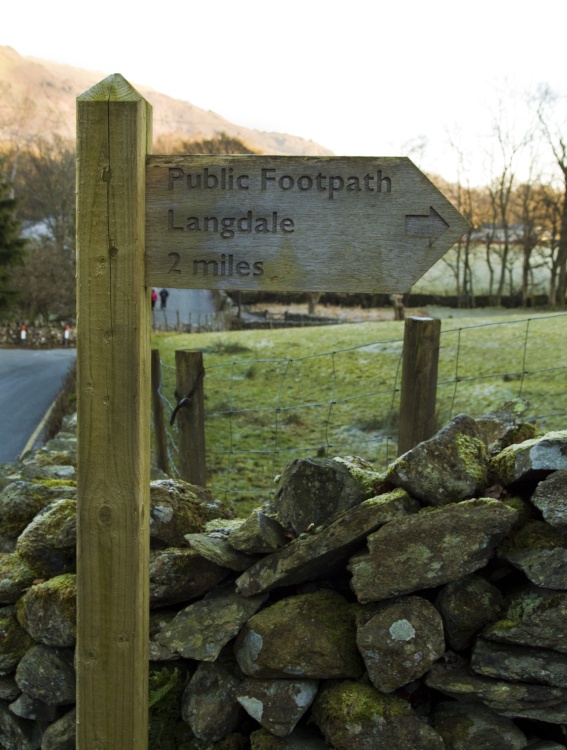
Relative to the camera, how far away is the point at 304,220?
2.61m

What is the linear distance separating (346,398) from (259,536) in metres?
7.48

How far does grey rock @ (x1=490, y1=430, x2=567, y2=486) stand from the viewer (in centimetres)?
304

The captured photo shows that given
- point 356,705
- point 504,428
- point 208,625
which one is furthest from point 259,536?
point 504,428

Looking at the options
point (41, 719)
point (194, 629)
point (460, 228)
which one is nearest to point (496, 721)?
point (194, 629)

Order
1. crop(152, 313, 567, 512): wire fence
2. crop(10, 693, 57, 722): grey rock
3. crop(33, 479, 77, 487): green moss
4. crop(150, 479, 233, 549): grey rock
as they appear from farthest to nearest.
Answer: crop(152, 313, 567, 512): wire fence < crop(33, 479, 77, 487): green moss < crop(150, 479, 233, 549): grey rock < crop(10, 693, 57, 722): grey rock

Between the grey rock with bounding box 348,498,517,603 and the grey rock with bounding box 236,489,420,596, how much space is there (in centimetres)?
9

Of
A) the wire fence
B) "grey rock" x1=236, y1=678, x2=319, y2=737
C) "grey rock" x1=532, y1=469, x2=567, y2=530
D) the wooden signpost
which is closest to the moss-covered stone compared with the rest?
the wooden signpost

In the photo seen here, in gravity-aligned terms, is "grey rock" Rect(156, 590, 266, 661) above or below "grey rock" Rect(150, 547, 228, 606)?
below

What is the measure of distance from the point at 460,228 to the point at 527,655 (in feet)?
5.45

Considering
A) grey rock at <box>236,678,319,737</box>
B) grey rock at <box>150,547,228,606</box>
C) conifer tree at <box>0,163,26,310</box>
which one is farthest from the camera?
conifer tree at <box>0,163,26,310</box>

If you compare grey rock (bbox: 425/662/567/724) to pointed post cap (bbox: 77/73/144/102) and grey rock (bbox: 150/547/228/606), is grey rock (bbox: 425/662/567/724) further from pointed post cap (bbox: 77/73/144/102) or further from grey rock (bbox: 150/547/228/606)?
pointed post cap (bbox: 77/73/144/102)

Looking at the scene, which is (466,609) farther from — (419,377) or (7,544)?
(7,544)

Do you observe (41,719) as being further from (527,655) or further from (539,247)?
(539,247)

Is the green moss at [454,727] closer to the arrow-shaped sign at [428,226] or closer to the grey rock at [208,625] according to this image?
the grey rock at [208,625]
